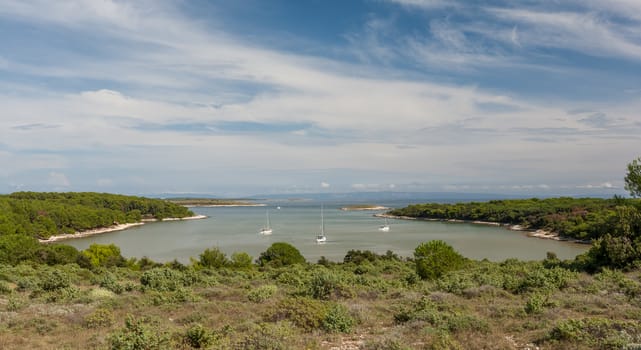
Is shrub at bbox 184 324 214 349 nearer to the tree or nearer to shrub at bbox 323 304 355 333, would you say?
shrub at bbox 323 304 355 333

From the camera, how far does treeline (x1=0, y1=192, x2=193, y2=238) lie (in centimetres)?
6975

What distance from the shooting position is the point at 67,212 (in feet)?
275

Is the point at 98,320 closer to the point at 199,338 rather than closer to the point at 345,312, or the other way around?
the point at 199,338

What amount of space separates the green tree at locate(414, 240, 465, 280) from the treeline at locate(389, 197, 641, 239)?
37.8 meters

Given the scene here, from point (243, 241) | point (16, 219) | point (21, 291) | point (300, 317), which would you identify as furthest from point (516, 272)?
point (16, 219)

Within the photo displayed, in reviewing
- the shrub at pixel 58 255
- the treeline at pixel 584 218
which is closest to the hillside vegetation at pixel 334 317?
the treeline at pixel 584 218

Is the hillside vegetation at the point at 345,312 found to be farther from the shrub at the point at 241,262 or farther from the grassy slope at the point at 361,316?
the shrub at the point at 241,262

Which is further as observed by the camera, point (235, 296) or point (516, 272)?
point (516, 272)

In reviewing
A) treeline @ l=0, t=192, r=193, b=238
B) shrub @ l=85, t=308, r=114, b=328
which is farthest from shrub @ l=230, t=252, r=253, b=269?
treeline @ l=0, t=192, r=193, b=238

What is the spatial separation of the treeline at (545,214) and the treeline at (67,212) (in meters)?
76.3

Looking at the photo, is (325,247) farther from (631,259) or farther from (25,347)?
(25,347)

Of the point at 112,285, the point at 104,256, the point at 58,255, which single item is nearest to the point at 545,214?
the point at 104,256

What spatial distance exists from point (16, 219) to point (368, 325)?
79.1m

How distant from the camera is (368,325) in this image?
925cm
